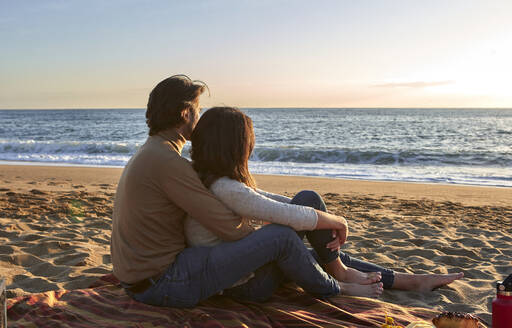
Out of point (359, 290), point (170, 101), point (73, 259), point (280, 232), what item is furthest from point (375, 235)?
point (170, 101)

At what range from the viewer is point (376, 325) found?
263cm

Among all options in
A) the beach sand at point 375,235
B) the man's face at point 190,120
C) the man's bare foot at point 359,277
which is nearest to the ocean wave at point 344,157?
the beach sand at point 375,235

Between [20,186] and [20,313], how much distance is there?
6688mm

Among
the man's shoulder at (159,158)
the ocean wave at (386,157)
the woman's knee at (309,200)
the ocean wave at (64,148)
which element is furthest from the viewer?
the ocean wave at (64,148)

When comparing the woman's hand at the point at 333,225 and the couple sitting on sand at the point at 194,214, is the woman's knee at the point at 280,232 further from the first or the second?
the woman's hand at the point at 333,225

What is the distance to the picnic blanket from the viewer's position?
8.43 feet

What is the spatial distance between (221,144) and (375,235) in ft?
10.2

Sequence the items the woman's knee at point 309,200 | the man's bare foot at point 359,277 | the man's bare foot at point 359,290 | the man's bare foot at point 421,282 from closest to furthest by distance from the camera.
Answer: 1. the woman's knee at point 309,200
2. the man's bare foot at point 359,290
3. the man's bare foot at point 359,277
4. the man's bare foot at point 421,282

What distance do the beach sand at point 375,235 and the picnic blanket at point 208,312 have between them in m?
0.48

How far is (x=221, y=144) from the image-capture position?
2.53 metres

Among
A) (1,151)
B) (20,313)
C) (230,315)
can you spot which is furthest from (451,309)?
(1,151)

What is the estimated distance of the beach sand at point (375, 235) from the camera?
3520mm

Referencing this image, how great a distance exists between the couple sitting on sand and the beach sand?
3.79ft

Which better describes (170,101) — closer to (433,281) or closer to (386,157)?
(433,281)
